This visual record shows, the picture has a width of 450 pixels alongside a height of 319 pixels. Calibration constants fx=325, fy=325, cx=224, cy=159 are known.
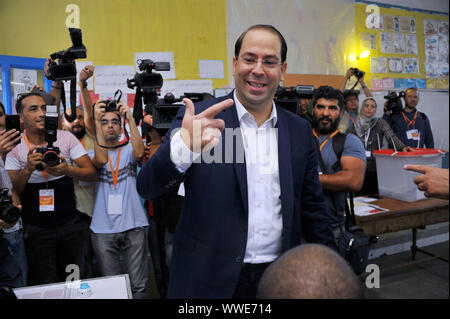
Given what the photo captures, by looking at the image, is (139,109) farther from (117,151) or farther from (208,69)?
(208,69)

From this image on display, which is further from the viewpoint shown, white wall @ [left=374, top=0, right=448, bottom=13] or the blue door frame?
white wall @ [left=374, top=0, right=448, bottom=13]

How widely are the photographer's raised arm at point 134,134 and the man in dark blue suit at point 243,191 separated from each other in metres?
1.15

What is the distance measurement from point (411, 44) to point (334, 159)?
399 cm

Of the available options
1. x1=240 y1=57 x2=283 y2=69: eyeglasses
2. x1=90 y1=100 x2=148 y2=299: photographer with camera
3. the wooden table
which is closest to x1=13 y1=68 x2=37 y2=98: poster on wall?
x1=90 y1=100 x2=148 y2=299: photographer with camera

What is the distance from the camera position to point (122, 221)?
2139 millimetres

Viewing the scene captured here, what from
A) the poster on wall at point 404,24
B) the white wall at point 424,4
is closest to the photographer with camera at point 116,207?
the white wall at point 424,4

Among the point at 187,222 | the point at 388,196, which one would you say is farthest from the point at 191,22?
the point at 187,222

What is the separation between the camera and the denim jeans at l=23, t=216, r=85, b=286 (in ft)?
6.55

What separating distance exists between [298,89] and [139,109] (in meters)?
1.06

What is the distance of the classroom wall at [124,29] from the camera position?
2.82 meters

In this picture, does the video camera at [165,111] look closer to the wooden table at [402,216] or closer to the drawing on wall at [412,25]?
the wooden table at [402,216]

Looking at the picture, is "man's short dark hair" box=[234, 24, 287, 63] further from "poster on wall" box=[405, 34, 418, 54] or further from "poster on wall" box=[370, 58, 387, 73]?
"poster on wall" box=[405, 34, 418, 54]

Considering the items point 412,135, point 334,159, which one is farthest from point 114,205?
point 412,135

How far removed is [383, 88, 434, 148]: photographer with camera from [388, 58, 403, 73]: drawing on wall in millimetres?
629
